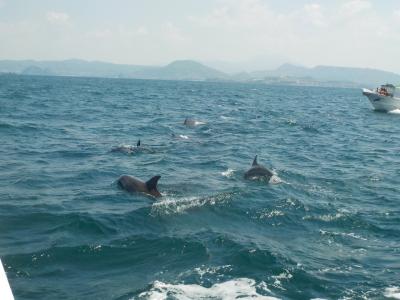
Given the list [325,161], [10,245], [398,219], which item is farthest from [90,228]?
[325,161]

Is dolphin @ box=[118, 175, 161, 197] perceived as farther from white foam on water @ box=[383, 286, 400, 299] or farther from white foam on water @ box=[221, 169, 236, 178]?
white foam on water @ box=[383, 286, 400, 299]

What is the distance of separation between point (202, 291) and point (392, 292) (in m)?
4.87

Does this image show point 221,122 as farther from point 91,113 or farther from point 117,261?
point 117,261

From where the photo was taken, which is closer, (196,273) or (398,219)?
(196,273)

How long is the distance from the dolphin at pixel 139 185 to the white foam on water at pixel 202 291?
7935 mm

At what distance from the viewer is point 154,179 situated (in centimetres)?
1934

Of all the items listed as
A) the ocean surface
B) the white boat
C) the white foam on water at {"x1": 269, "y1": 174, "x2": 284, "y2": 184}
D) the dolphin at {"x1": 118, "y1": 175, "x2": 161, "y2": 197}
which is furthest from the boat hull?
the dolphin at {"x1": 118, "y1": 175, "x2": 161, "y2": 197}

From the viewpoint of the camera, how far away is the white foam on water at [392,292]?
37.6 ft

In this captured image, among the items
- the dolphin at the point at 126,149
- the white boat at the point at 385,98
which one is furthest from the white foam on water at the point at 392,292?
the white boat at the point at 385,98

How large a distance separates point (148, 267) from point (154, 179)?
Result: 22.6 feet

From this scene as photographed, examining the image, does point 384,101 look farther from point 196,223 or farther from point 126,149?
point 196,223

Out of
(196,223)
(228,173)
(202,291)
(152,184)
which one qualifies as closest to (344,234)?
(196,223)

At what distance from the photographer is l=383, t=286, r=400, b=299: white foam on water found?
1147 centimetres

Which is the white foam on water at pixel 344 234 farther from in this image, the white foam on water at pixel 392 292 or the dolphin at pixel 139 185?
the dolphin at pixel 139 185
